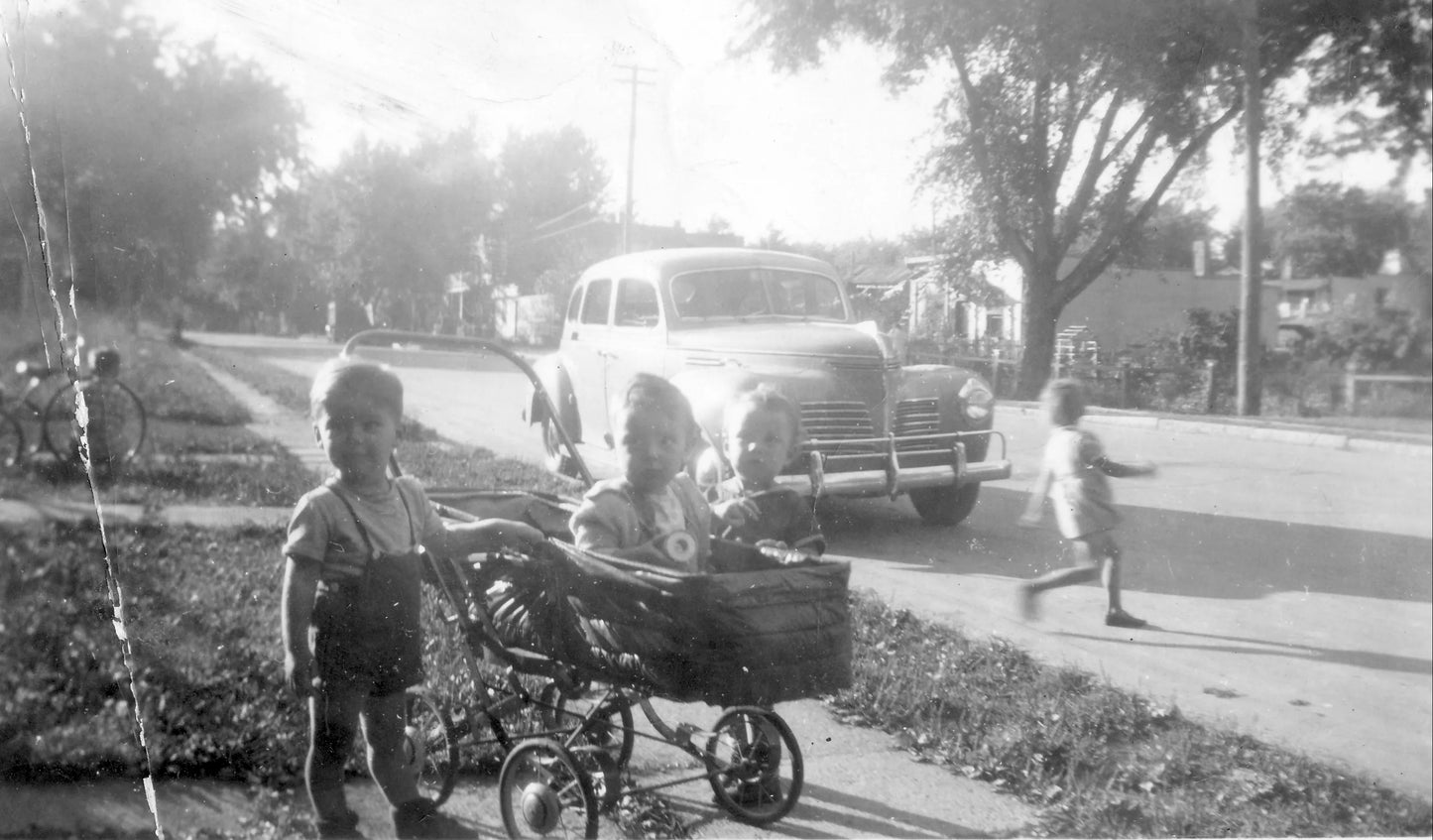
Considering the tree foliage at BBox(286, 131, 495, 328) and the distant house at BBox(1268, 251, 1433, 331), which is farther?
the tree foliage at BBox(286, 131, 495, 328)

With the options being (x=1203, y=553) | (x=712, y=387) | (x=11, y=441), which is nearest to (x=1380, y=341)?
(x=1203, y=553)

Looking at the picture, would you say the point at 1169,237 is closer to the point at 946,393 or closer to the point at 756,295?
the point at 756,295

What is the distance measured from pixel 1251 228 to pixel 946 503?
3173 mm

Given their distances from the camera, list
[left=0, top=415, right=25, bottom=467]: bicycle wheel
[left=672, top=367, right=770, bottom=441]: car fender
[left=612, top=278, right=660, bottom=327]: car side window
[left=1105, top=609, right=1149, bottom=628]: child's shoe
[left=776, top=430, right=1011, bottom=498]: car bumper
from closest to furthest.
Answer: [left=1105, top=609, right=1149, bottom=628]: child's shoe → [left=612, top=278, right=660, bottom=327]: car side window → [left=672, top=367, right=770, bottom=441]: car fender → [left=776, top=430, right=1011, bottom=498]: car bumper → [left=0, top=415, right=25, bottom=467]: bicycle wheel

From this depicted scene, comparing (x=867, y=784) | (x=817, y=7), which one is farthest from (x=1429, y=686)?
(x=817, y=7)

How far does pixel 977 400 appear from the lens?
402 cm

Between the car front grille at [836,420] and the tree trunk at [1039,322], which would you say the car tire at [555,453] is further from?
the tree trunk at [1039,322]

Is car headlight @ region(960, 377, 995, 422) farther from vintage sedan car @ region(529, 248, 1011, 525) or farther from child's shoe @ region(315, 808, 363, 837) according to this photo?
child's shoe @ region(315, 808, 363, 837)

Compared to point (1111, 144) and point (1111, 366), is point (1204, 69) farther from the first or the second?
point (1111, 366)

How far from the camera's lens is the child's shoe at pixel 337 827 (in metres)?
2.13

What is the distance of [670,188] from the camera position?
2.25 meters

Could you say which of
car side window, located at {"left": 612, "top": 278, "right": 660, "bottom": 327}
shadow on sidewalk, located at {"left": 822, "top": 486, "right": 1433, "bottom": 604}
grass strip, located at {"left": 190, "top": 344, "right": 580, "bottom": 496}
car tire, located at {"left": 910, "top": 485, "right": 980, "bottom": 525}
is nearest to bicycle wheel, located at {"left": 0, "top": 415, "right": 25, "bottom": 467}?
grass strip, located at {"left": 190, "top": 344, "right": 580, "bottom": 496}

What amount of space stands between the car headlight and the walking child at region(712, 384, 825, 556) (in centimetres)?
87

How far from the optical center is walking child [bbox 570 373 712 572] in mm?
2252
